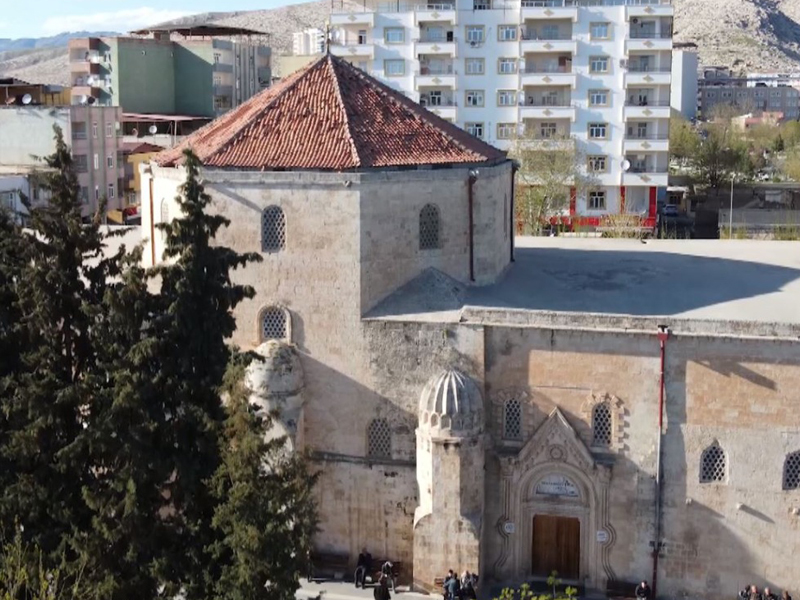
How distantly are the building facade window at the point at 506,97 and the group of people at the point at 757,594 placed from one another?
40548 millimetres

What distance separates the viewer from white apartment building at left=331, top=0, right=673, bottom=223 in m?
58.6

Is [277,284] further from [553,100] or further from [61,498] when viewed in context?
[553,100]

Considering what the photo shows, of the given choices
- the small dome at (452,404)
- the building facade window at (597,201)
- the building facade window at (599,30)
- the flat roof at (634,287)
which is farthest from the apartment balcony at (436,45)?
the small dome at (452,404)

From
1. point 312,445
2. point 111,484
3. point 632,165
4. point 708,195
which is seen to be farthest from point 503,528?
point 708,195

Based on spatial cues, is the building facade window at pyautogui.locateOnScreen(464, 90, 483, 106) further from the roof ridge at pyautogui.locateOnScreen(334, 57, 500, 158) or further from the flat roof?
the roof ridge at pyautogui.locateOnScreen(334, 57, 500, 158)

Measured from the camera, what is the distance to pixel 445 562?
79.7ft

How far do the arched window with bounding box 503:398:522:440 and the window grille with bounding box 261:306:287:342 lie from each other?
5.69 m

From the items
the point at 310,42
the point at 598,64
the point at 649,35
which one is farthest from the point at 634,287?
the point at 310,42

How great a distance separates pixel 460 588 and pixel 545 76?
41.1 m

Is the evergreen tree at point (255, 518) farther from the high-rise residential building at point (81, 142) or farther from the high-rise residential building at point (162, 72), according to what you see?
the high-rise residential building at point (162, 72)

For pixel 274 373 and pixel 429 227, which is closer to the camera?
pixel 274 373

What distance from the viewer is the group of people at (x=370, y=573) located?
2427 centimetres

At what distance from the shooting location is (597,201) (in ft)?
199

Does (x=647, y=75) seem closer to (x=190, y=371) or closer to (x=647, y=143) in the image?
(x=647, y=143)
